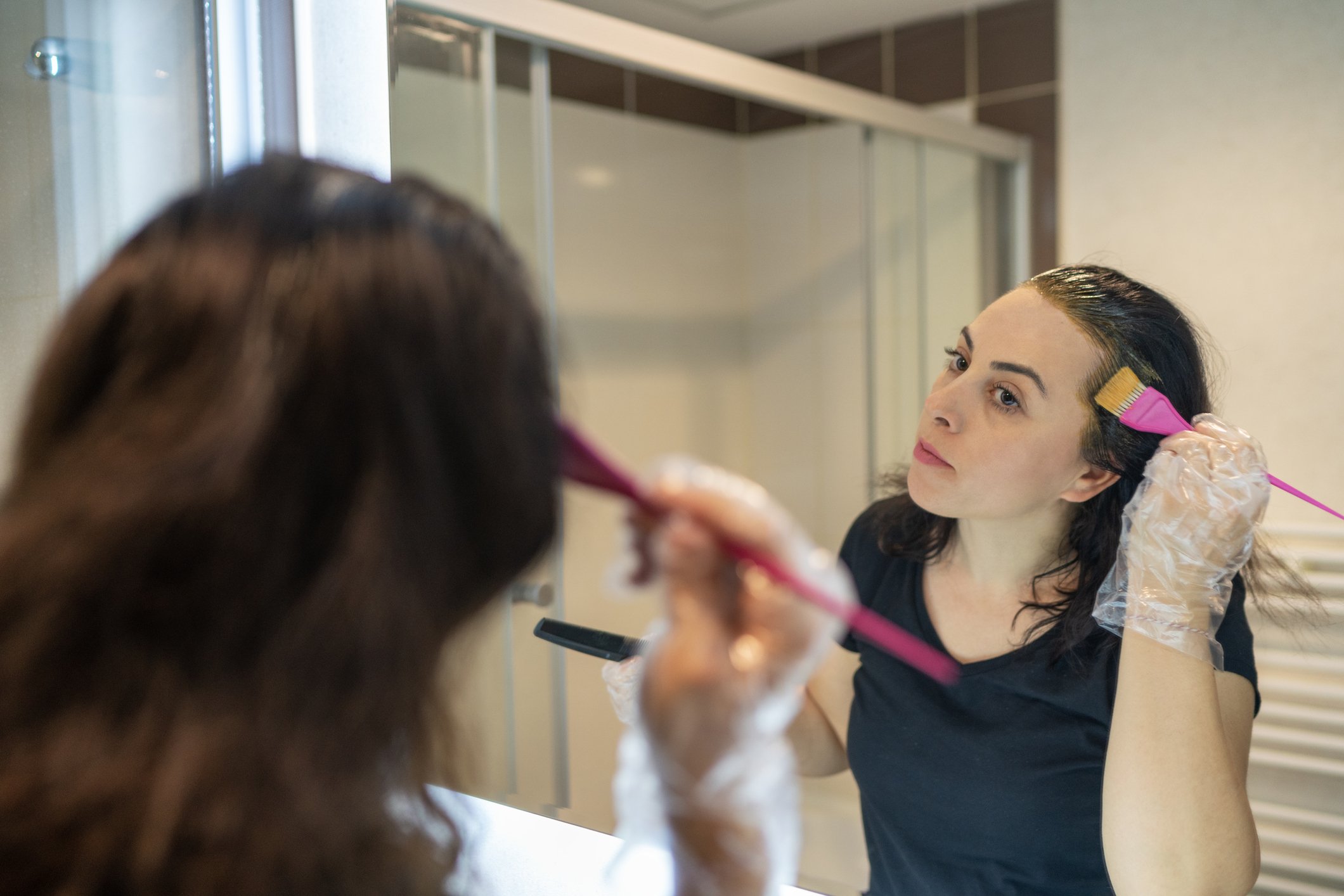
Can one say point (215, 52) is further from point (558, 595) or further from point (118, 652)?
point (118, 652)

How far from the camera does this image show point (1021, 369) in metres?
0.78

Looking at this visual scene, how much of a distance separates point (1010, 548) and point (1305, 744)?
0.26 m

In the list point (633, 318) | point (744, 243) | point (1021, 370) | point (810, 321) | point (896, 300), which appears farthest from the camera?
point (633, 318)

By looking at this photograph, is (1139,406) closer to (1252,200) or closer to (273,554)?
(1252,200)

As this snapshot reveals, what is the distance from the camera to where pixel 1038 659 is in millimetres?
819

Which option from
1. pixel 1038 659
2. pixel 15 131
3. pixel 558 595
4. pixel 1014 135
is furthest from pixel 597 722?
pixel 15 131

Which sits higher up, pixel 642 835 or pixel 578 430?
pixel 578 430

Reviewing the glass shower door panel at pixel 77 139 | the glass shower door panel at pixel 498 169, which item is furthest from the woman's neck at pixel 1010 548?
the glass shower door panel at pixel 77 139

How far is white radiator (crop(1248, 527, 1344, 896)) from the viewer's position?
2.16 ft

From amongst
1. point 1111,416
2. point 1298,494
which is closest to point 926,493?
point 1111,416

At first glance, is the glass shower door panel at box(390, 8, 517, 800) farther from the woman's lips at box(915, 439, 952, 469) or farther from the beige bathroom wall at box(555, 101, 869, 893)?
the woman's lips at box(915, 439, 952, 469)

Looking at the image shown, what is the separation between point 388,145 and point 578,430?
0.69m

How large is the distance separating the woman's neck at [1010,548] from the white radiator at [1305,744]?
6.9 inches

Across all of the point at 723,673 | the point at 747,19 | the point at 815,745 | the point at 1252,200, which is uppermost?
the point at 747,19
